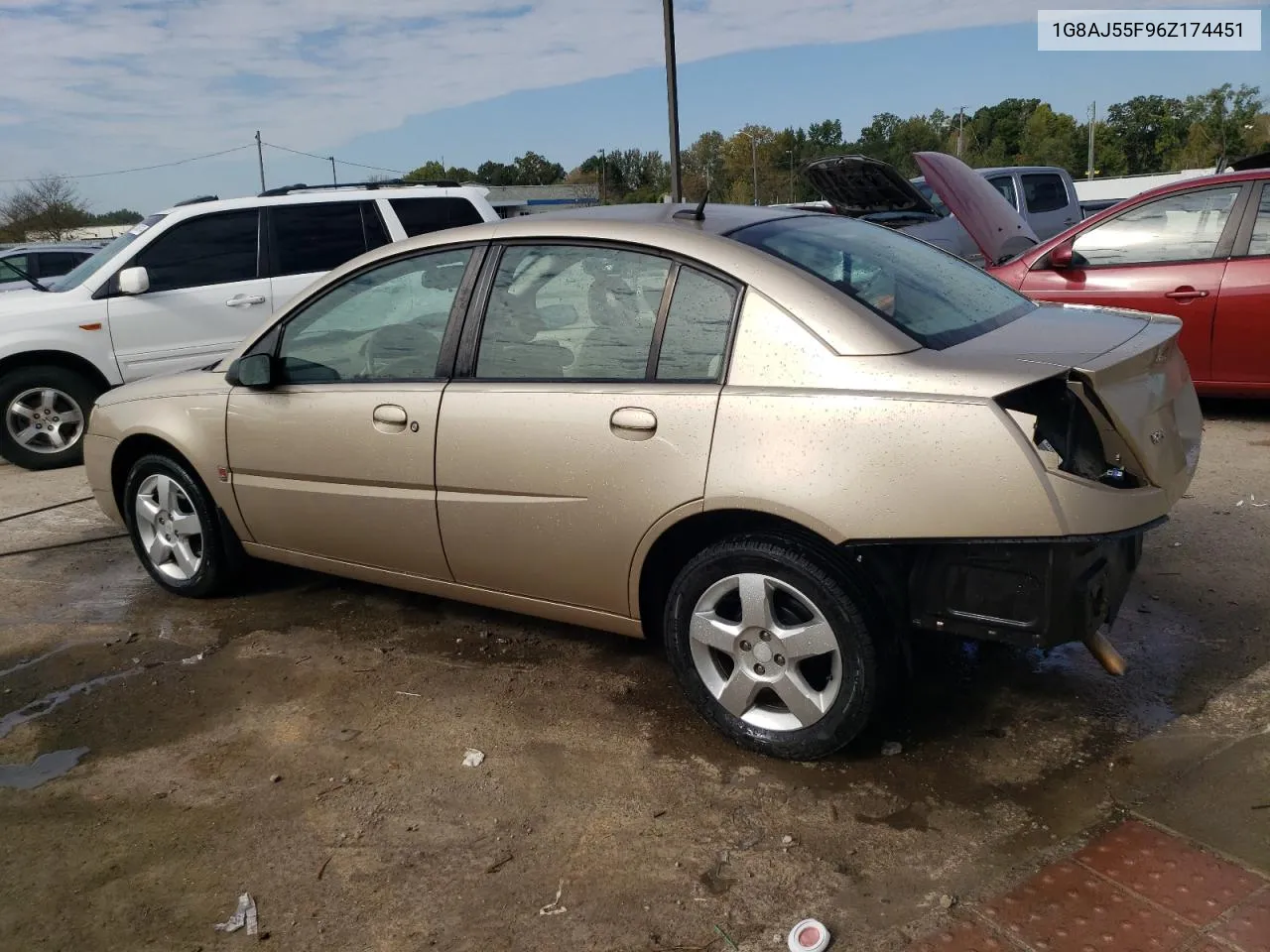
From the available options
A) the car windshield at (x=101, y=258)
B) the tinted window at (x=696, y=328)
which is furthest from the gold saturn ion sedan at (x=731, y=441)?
the car windshield at (x=101, y=258)

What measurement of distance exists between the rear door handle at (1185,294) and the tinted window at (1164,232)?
258 mm

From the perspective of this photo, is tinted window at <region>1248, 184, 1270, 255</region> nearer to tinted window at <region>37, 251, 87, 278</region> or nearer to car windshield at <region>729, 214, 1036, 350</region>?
car windshield at <region>729, 214, 1036, 350</region>

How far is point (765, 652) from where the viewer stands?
3104mm

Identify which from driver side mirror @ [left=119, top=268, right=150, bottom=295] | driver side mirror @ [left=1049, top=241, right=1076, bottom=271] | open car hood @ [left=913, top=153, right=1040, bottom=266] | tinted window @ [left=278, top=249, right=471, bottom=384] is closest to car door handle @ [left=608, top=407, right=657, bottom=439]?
tinted window @ [left=278, top=249, right=471, bottom=384]

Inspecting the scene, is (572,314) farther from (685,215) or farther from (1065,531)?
(1065,531)

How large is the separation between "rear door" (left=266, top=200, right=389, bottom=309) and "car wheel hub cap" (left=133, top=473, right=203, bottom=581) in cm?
359

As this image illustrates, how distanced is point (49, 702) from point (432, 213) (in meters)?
5.66

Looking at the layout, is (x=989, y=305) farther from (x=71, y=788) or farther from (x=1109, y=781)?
(x=71, y=788)

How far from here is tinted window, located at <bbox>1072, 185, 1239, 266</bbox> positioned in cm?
666

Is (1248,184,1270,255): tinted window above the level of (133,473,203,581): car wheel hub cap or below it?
above

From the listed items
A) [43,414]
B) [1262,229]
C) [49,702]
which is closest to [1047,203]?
[1262,229]

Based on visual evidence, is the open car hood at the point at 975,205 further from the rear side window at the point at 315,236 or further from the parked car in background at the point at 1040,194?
the parked car in background at the point at 1040,194

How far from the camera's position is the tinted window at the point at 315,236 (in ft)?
26.9

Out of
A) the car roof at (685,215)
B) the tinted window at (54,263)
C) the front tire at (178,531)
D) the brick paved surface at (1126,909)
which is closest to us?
the brick paved surface at (1126,909)
